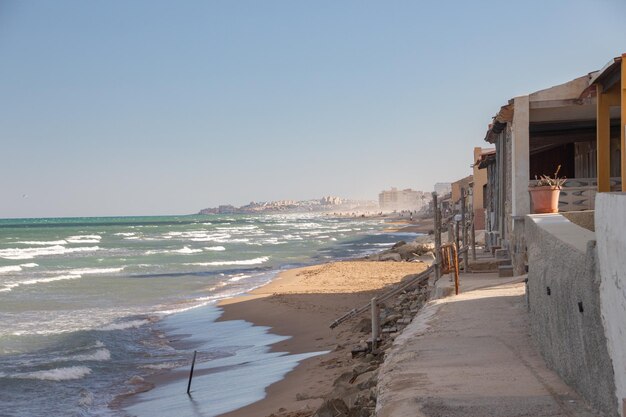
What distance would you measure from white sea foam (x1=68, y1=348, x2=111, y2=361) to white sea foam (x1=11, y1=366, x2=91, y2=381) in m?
0.95

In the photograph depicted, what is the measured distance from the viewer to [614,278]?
4750 millimetres

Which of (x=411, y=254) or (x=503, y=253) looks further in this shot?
(x=411, y=254)

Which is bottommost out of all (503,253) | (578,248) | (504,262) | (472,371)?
(472,371)

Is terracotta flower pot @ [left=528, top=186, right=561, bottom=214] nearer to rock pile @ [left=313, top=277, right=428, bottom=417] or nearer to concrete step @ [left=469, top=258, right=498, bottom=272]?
rock pile @ [left=313, top=277, right=428, bottom=417]

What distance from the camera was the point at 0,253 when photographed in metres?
58.1

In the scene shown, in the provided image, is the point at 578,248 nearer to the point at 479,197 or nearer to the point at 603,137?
the point at 603,137

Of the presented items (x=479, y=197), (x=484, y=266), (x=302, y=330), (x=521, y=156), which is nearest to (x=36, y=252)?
(x=479, y=197)

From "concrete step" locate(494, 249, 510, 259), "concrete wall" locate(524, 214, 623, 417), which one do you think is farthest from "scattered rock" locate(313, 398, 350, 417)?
"concrete step" locate(494, 249, 510, 259)

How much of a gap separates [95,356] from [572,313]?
1243 cm

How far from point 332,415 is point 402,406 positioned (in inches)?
84.9

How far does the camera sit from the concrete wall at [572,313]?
17.2ft

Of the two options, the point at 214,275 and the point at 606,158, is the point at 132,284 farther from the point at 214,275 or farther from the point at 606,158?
the point at 606,158

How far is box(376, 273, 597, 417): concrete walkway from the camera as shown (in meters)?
6.02

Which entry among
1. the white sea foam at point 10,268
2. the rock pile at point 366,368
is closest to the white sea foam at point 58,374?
the rock pile at point 366,368
